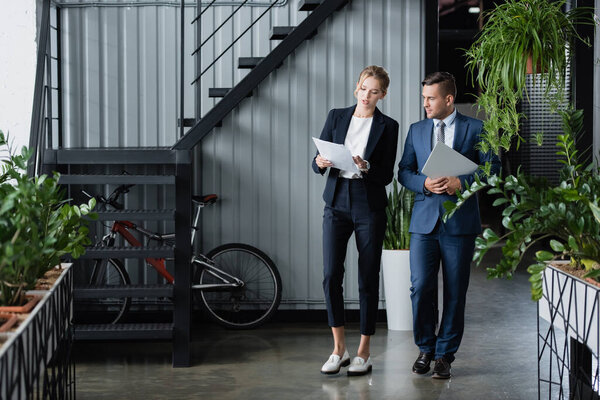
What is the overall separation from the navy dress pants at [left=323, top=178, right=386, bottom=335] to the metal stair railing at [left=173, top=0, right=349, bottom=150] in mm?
1353

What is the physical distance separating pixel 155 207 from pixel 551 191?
3950mm

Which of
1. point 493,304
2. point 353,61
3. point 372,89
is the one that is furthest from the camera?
point 493,304

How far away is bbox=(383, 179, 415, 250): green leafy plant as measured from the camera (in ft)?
19.8

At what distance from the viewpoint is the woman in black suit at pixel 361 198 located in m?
4.52

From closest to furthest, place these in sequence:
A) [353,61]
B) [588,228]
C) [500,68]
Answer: [588,228] < [500,68] < [353,61]

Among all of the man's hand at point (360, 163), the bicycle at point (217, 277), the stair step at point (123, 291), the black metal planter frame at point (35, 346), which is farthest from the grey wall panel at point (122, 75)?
the black metal planter frame at point (35, 346)

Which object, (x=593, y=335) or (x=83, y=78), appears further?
(x=83, y=78)

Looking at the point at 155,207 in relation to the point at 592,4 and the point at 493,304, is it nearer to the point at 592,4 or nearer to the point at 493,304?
the point at 493,304

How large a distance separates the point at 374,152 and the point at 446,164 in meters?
0.50

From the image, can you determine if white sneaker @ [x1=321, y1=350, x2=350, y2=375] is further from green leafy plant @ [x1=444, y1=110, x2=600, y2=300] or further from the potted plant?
green leafy plant @ [x1=444, y1=110, x2=600, y2=300]

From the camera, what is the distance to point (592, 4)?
6.23 meters

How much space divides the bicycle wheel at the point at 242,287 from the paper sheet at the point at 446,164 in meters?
2.14

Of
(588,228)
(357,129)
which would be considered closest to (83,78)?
(357,129)

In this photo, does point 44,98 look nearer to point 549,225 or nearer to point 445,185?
point 445,185
